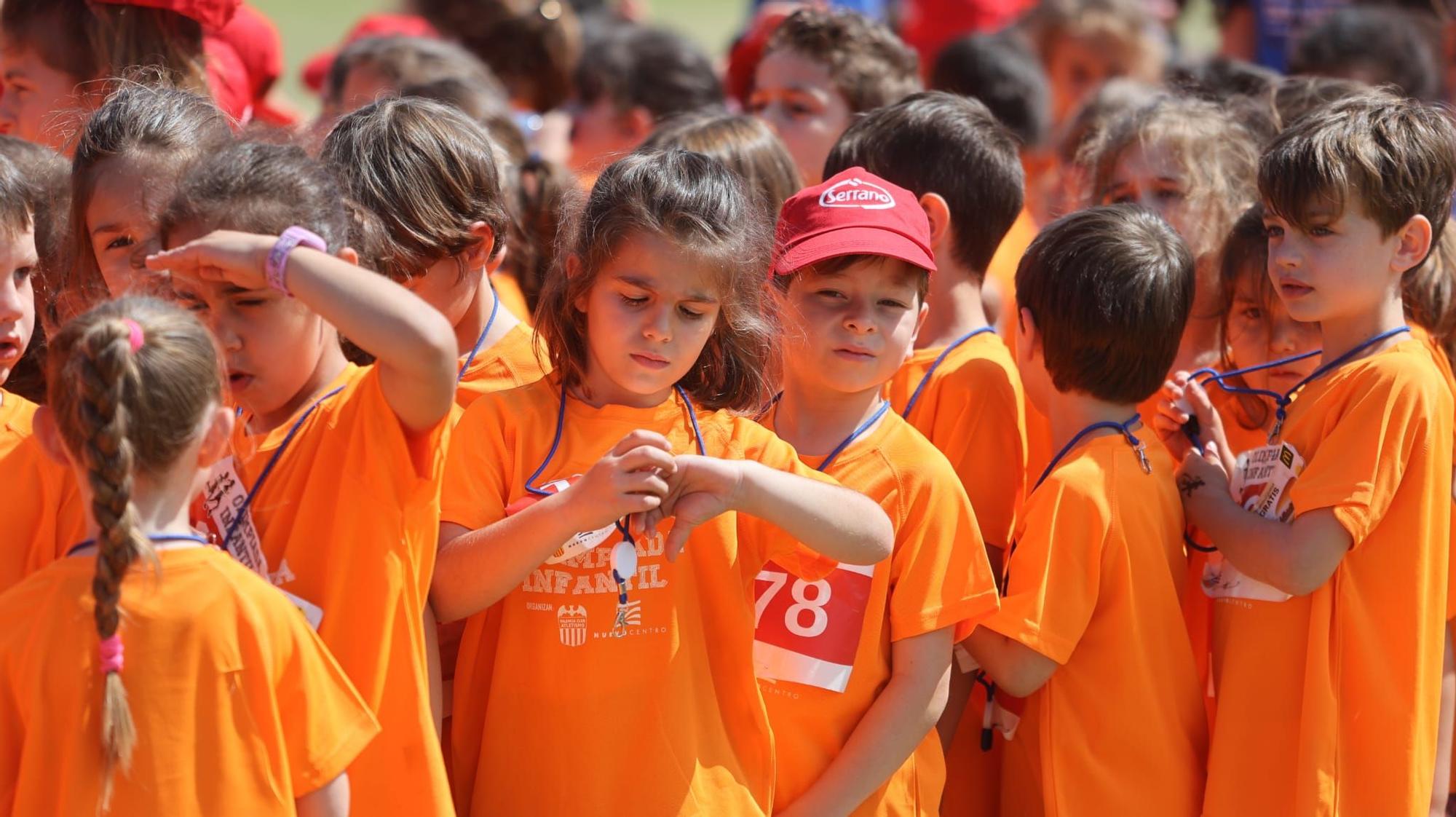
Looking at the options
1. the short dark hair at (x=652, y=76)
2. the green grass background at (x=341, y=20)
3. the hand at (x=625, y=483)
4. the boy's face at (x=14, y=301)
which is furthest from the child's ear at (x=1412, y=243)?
the green grass background at (x=341, y=20)

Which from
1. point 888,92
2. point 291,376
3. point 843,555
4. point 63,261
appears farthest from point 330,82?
point 843,555

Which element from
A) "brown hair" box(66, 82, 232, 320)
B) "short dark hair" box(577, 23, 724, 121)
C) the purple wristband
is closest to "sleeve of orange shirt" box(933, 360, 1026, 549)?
the purple wristband

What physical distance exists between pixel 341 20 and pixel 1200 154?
18790mm

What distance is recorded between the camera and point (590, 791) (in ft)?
8.77

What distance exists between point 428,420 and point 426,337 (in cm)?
19

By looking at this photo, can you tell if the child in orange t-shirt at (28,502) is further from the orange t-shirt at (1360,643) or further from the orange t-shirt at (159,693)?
the orange t-shirt at (1360,643)

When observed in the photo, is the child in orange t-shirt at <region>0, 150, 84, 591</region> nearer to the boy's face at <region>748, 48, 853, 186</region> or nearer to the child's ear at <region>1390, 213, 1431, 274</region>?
the child's ear at <region>1390, 213, 1431, 274</region>

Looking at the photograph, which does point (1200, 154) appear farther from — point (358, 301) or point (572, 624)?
point (358, 301)

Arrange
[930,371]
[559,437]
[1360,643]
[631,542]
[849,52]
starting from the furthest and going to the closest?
[849,52]
[930,371]
[1360,643]
[559,437]
[631,542]

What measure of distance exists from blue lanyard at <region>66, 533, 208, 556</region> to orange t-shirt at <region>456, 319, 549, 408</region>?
3.05ft

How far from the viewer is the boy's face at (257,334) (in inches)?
101

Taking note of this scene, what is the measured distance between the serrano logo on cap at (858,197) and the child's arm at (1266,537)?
0.95 meters

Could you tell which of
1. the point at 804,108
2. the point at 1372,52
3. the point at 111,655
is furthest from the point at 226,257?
the point at 1372,52

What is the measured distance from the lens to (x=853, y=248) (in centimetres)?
311
